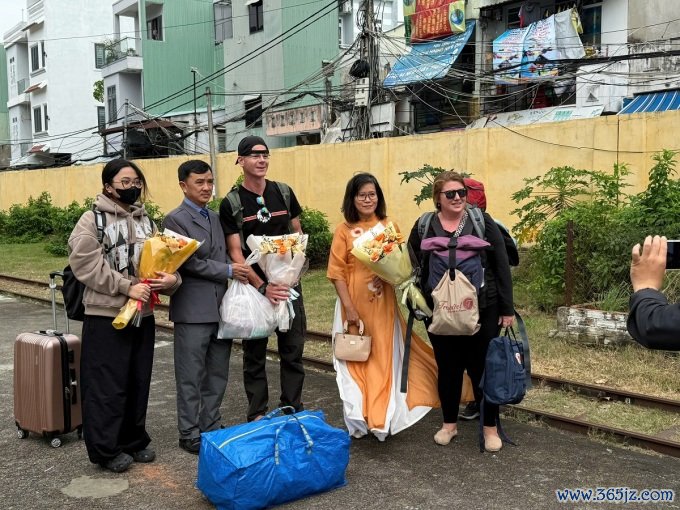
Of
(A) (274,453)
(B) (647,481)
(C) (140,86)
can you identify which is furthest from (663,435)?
(C) (140,86)

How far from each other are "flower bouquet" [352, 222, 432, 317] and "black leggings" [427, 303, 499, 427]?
27 cm

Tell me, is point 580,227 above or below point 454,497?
above

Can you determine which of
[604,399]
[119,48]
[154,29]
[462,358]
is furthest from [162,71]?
[462,358]

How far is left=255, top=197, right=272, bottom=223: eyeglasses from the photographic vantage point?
4902 mm

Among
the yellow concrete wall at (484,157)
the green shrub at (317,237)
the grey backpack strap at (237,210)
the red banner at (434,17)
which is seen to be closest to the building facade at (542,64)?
the red banner at (434,17)

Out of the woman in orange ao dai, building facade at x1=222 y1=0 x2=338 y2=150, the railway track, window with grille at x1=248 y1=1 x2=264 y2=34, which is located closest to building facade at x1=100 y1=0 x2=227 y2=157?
building facade at x1=222 y1=0 x2=338 y2=150

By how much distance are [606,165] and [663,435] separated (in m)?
7.41

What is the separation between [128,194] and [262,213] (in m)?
0.93

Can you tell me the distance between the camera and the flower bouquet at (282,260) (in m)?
4.66

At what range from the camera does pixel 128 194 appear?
4.43 metres

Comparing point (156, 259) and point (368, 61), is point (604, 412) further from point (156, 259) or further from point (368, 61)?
point (368, 61)

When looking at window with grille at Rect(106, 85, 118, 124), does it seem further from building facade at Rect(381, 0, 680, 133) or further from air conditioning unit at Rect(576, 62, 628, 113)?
air conditioning unit at Rect(576, 62, 628, 113)

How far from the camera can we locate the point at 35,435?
16.9ft

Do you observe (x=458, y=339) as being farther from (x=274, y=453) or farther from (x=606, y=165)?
(x=606, y=165)
